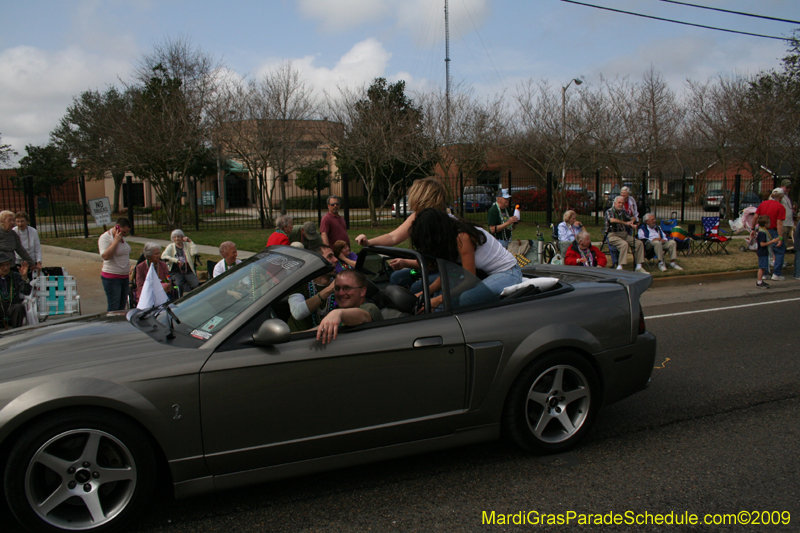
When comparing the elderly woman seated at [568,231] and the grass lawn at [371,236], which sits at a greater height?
the elderly woman seated at [568,231]

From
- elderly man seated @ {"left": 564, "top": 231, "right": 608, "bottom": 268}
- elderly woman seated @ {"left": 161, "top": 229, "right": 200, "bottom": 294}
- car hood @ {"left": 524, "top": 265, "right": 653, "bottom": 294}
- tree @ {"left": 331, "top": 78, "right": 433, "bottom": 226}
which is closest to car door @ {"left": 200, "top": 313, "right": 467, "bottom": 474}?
car hood @ {"left": 524, "top": 265, "right": 653, "bottom": 294}

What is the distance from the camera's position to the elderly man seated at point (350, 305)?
3303 mm

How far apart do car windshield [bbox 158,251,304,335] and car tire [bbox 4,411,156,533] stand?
71cm

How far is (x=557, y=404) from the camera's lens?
12.4 ft

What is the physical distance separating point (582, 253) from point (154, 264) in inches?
284

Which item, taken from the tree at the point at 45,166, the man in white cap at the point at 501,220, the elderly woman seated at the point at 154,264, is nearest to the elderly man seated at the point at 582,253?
the man in white cap at the point at 501,220

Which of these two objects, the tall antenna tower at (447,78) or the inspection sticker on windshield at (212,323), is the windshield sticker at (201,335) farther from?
the tall antenna tower at (447,78)

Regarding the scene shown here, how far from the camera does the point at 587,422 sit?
388cm

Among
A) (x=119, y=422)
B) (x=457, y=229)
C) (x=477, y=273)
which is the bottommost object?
(x=119, y=422)

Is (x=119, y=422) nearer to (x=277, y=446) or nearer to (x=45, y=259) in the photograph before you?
(x=277, y=446)

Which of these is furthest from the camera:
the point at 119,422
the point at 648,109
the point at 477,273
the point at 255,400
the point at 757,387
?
the point at 648,109

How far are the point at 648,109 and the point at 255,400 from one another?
82.9 ft

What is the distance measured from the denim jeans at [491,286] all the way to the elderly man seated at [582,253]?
6429 mm

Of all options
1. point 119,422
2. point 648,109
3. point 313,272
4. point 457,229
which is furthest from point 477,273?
point 648,109
